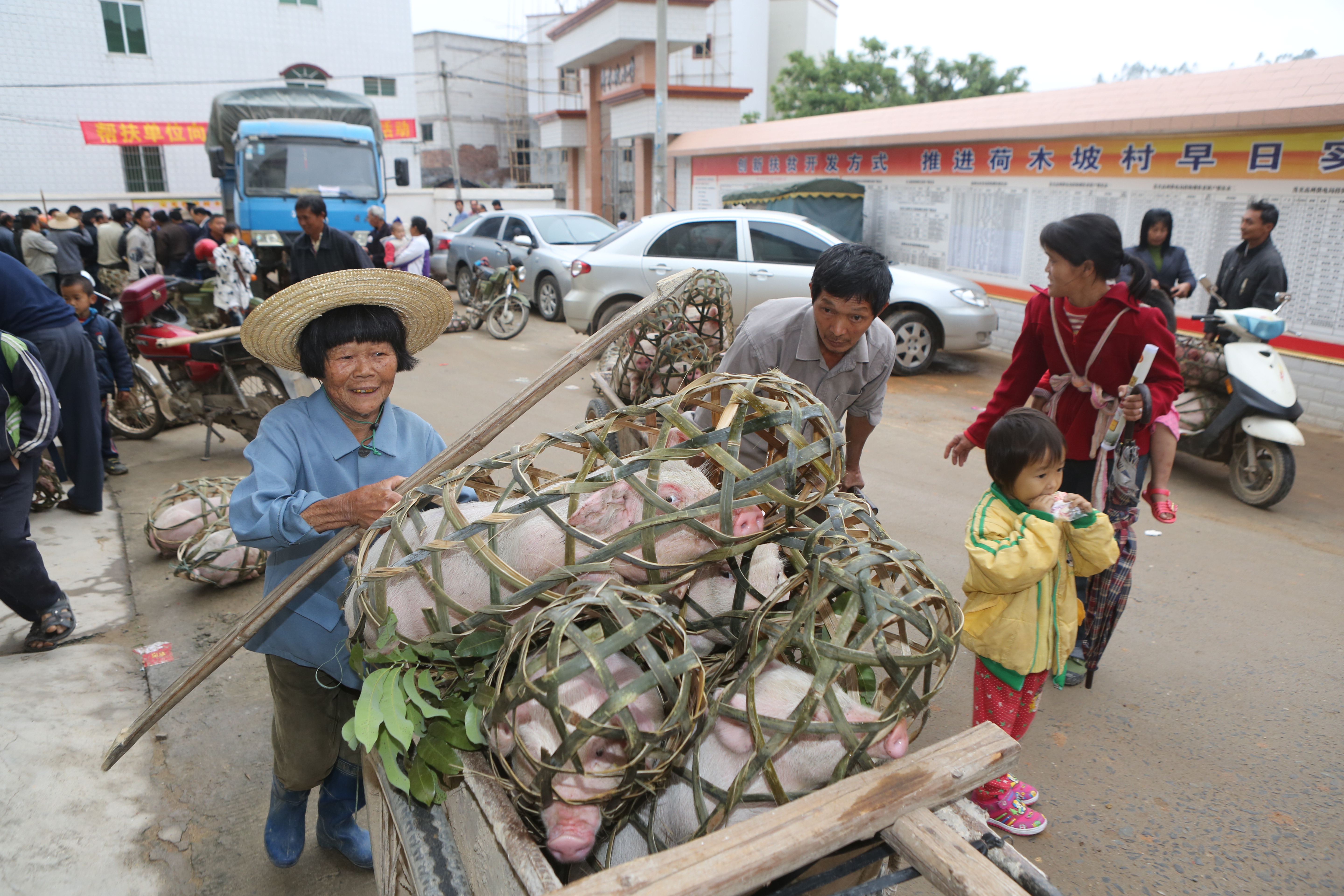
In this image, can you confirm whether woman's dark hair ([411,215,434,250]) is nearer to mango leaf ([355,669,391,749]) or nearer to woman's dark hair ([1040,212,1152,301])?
woman's dark hair ([1040,212,1152,301])

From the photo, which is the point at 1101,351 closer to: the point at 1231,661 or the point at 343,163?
the point at 1231,661

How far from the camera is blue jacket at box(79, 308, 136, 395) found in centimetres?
495

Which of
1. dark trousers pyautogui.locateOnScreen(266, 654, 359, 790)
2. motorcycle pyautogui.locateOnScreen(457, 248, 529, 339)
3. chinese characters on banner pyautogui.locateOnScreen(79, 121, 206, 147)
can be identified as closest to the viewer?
dark trousers pyautogui.locateOnScreen(266, 654, 359, 790)

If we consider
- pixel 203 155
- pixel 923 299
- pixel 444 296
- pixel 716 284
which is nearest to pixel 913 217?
pixel 923 299

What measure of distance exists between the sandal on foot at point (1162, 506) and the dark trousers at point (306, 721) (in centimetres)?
266

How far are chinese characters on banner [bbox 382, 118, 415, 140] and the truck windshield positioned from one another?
12512mm

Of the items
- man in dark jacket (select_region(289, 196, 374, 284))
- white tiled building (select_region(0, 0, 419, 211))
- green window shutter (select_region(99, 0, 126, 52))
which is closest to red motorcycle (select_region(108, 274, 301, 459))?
man in dark jacket (select_region(289, 196, 374, 284))

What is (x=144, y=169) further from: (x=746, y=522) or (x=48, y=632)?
(x=746, y=522)

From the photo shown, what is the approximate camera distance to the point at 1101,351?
271cm

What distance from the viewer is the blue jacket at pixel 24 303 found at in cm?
339

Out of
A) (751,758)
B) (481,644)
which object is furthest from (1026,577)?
(481,644)

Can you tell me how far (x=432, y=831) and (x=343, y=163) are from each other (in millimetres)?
11856

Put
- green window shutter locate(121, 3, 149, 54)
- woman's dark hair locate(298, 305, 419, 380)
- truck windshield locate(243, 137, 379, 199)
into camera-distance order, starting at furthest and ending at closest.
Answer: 1. green window shutter locate(121, 3, 149, 54)
2. truck windshield locate(243, 137, 379, 199)
3. woman's dark hair locate(298, 305, 419, 380)

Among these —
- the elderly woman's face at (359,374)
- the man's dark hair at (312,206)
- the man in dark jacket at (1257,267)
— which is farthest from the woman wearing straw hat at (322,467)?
the man in dark jacket at (1257,267)
